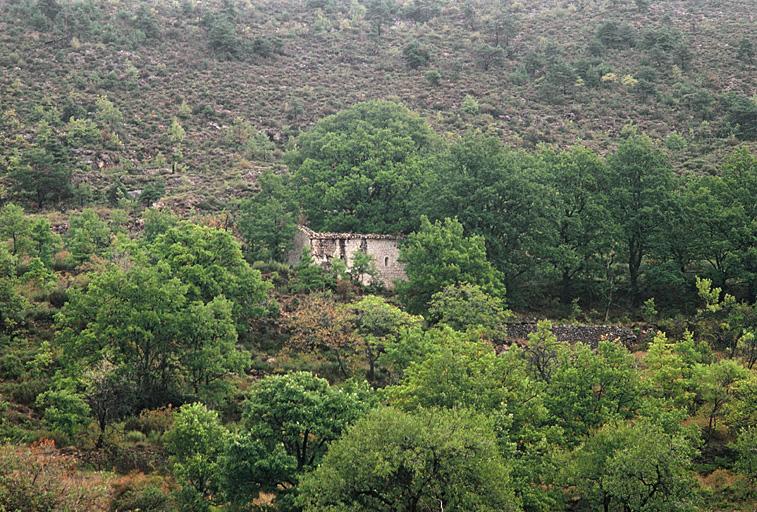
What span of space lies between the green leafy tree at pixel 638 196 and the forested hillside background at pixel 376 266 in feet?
0.54

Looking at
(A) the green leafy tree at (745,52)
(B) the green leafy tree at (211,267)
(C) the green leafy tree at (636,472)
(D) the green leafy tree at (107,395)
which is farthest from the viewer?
(A) the green leafy tree at (745,52)

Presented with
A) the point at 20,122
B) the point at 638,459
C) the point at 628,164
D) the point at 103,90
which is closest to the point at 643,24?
the point at 628,164

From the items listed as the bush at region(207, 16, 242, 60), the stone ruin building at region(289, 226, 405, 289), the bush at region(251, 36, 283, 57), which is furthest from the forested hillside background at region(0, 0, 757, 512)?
the stone ruin building at region(289, 226, 405, 289)

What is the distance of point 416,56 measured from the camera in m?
89.1

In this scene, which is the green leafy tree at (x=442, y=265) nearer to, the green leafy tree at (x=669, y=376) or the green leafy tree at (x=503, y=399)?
the green leafy tree at (x=669, y=376)

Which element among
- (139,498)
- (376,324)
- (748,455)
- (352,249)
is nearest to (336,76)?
(352,249)

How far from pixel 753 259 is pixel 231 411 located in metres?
26.6

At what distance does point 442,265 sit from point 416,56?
4932 cm

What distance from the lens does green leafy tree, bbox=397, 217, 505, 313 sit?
43.6 meters

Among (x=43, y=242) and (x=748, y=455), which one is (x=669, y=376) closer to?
(x=748, y=455)

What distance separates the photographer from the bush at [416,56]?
89062 mm

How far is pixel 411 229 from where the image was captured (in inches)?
2050

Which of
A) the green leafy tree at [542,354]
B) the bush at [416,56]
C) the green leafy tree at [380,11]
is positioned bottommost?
the green leafy tree at [542,354]

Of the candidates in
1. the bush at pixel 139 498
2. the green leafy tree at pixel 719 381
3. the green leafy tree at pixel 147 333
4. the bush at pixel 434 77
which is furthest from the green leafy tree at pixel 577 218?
the bush at pixel 434 77
